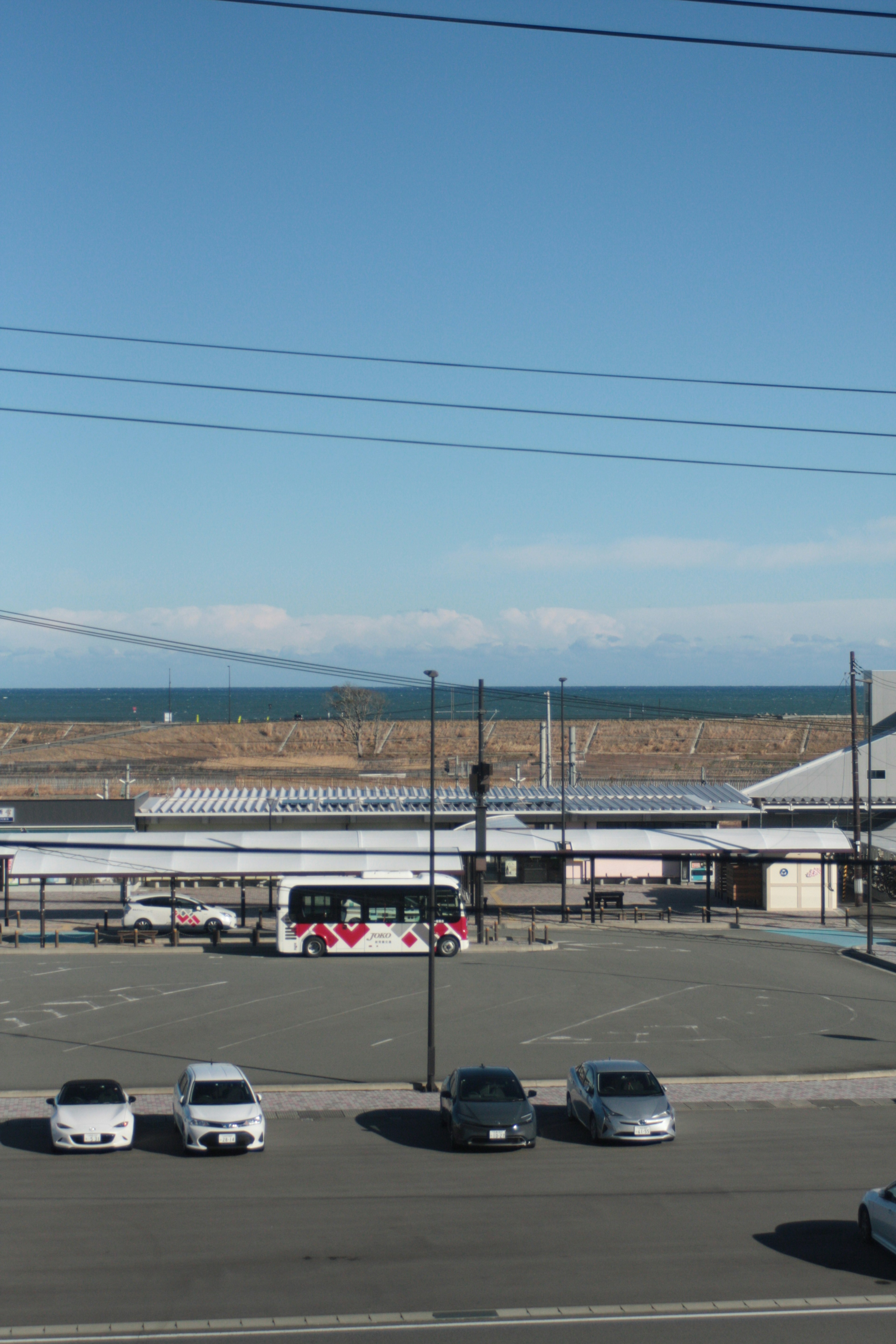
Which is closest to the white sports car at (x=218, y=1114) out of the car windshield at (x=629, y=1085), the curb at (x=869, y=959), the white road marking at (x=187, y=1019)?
the car windshield at (x=629, y=1085)

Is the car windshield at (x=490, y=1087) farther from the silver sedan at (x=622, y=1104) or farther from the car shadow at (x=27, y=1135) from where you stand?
the car shadow at (x=27, y=1135)

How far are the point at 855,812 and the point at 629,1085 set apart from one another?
3038 cm

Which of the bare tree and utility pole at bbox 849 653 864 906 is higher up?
the bare tree

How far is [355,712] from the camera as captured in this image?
369 ft

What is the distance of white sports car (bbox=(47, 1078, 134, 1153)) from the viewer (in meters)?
16.5

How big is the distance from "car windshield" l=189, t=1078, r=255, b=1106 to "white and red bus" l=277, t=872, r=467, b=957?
1686cm

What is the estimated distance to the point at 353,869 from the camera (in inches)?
1499

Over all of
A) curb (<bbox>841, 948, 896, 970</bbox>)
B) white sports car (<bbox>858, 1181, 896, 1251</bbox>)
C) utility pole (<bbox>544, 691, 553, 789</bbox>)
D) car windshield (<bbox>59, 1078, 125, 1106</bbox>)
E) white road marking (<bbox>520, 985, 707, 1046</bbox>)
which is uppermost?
utility pole (<bbox>544, 691, 553, 789</bbox>)

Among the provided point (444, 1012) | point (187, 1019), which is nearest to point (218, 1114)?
point (187, 1019)

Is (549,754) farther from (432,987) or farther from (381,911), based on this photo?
(432,987)

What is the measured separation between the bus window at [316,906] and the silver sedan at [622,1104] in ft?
54.8

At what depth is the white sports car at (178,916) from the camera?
126 ft

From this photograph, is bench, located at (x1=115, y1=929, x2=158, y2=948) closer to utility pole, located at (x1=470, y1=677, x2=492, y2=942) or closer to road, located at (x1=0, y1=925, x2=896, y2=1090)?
road, located at (x1=0, y1=925, x2=896, y2=1090)

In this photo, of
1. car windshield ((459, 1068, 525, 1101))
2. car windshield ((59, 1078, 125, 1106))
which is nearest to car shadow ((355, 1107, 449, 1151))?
car windshield ((459, 1068, 525, 1101))
